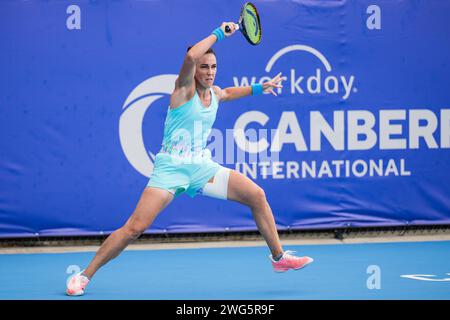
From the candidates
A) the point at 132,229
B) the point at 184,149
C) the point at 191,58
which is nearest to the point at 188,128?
the point at 184,149

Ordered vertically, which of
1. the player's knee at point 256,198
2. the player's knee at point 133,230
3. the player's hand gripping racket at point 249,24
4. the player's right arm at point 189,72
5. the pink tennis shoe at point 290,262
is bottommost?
the pink tennis shoe at point 290,262

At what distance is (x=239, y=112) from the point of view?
946cm

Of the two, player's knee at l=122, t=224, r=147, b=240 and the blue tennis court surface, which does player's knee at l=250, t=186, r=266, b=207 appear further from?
player's knee at l=122, t=224, r=147, b=240

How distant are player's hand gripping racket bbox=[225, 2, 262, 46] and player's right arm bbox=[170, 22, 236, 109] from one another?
1.23 ft

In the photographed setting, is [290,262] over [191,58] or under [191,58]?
under

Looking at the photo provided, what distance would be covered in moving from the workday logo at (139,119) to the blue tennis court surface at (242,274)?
881mm

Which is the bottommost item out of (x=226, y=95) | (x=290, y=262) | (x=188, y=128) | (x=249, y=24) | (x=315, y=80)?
(x=290, y=262)

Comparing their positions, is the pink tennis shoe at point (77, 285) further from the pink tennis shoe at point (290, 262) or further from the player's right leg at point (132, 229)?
the pink tennis shoe at point (290, 262)

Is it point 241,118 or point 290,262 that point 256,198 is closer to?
point 290,262

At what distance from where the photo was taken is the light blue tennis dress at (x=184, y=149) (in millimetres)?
6988

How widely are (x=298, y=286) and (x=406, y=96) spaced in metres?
3.12

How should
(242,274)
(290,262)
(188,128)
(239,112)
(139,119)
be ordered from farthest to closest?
(239,112) → (139,119) → (242,274) → (290,262) → (188,128)

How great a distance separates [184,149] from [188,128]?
0.57 ft

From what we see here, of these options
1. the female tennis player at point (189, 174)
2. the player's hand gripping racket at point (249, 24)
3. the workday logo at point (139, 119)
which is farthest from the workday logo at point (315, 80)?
the female tennis player at point (189, 174)
